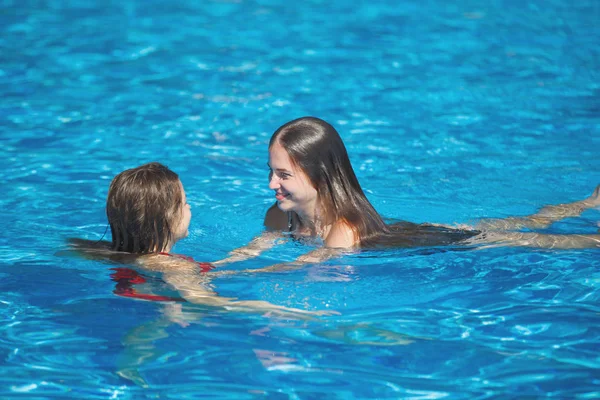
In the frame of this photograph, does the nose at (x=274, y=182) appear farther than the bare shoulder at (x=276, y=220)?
No

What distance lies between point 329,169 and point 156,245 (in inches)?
40.6

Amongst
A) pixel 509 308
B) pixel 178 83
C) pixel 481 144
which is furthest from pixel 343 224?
pixel 178 83

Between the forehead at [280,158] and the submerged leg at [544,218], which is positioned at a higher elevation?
the forehead at [280,158]

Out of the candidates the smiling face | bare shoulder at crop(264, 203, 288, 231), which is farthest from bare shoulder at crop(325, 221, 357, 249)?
bare shoulder at crop(264, 203, 288, 231)

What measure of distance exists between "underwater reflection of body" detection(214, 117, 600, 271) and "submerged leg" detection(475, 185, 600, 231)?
0.04 ft

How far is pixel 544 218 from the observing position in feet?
17.2

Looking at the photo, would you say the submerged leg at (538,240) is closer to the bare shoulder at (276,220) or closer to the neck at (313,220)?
the neck at (313,220)

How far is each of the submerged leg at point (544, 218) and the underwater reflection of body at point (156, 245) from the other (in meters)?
1.62

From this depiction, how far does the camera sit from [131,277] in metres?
4.33

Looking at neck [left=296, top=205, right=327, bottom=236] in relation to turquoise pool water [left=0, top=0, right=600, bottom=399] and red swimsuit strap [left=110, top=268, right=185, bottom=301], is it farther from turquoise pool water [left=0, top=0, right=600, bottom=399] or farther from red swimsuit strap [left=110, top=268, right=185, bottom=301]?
red swimsuit strap [left=110, top=268, right=185, bottom=301]

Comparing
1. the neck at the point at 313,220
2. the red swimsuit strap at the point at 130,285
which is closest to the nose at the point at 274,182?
the neck at the point at 313,220

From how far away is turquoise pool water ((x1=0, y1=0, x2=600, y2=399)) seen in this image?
3.67m

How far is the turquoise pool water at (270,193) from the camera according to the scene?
3.67 m

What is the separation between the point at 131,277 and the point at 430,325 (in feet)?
5.21
